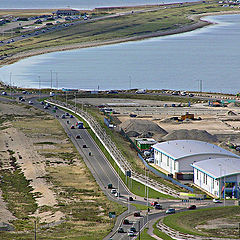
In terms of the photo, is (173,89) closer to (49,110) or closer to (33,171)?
(49,110)

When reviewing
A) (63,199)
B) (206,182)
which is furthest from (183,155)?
(63,199)

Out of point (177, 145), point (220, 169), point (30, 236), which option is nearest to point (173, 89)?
point (177, 145)

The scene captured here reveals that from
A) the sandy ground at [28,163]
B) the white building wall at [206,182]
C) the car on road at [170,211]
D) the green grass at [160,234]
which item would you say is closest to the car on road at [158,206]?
the car on road at [170,211]

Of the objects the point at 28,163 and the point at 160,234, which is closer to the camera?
the point at 160,234

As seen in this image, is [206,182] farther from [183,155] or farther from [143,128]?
[143,128]

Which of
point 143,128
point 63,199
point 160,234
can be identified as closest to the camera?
point 160,234

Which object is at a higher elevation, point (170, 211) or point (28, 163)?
point (170, 211)

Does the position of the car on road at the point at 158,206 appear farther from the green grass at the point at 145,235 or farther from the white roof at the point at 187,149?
the white roof at the point at 187,149
